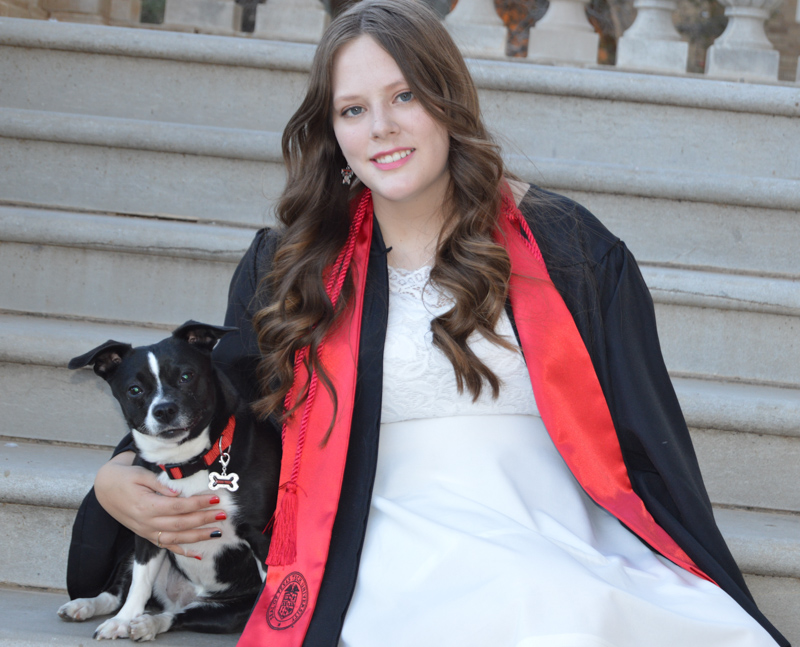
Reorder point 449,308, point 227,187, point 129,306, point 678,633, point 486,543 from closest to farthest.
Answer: point 678,633, point 486,543, point 449,308, point 129,306, point 227,187

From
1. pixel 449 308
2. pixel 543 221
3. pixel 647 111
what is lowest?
pixel 449 308

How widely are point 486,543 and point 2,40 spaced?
2.69 m

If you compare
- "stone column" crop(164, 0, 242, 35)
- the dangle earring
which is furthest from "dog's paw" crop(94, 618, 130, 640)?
"stone column" crop(164, 0, 242, 35)

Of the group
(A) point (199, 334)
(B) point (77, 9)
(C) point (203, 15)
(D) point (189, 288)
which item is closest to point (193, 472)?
(A) point (199, 334)

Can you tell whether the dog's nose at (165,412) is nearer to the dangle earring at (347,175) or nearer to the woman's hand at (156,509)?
the woman's hand at (156,509)

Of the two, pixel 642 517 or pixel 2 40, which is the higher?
pixel 2 40

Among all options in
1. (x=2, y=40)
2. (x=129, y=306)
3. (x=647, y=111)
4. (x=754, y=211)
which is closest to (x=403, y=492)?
(x=129, y=306)

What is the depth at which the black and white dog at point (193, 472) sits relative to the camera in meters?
1.71

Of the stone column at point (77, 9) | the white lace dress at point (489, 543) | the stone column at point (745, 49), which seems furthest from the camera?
the stone column at point (77, 9)

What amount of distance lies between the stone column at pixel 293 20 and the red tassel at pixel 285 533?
251 cm

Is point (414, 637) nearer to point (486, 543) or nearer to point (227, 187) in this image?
point (486, 543)

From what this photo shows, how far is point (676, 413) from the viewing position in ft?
5.53

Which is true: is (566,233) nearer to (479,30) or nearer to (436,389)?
(436,389)

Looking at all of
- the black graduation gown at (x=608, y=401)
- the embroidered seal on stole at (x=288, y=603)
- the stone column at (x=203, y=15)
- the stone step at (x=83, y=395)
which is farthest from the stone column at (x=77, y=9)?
the embroidered seal on stole at (x=288, y=603)
